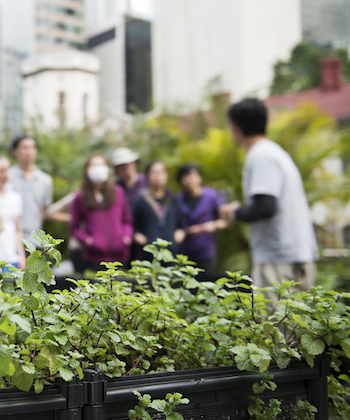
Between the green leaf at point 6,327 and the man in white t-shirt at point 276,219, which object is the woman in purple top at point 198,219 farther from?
the green leaf at point 6,327

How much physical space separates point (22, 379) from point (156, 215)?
3911 millimetres

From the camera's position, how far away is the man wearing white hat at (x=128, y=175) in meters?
5.54

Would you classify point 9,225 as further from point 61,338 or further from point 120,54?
point 120,54

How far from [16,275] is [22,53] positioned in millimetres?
26744

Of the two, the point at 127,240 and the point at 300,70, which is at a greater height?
the point at 300,70

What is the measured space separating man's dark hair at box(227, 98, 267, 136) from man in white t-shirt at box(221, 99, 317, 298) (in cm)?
18

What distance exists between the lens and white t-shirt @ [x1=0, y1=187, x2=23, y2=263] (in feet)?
12.1

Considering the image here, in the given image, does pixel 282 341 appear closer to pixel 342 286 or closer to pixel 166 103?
pixel 342 286

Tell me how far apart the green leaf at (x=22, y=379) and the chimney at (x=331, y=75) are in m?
22.0

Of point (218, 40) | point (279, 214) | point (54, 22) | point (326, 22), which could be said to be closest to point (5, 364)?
point (279, 214)

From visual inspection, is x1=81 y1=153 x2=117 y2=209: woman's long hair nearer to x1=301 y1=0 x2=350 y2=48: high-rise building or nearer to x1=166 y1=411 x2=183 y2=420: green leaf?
x1=166 y1=411 x2=183 y2=420: green leaf

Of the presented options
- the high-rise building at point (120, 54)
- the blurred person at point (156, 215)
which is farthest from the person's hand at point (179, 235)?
the high-rise building at point (120, 54)

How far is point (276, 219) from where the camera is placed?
9.37 feet

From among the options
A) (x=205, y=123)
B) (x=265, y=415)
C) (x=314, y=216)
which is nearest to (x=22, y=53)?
(x=205, y=123)
